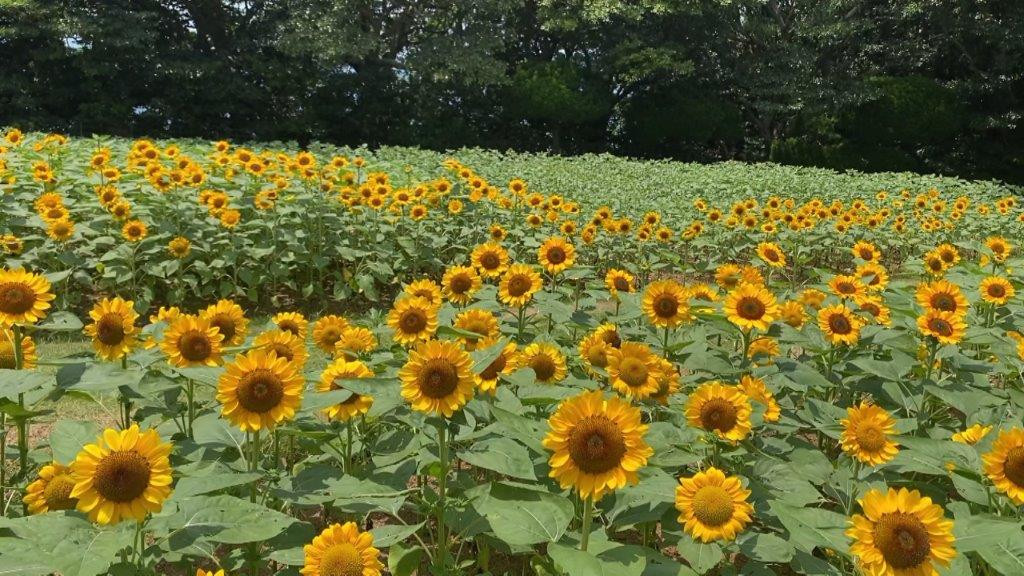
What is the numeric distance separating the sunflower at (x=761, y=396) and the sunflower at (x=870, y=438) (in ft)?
0.67

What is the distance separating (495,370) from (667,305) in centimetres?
85

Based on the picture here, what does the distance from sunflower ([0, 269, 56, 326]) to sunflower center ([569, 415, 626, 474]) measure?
1.42 m

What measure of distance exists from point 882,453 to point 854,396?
1.15 metres

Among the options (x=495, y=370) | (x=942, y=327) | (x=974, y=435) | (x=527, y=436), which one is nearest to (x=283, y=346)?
(x=495, y=370)

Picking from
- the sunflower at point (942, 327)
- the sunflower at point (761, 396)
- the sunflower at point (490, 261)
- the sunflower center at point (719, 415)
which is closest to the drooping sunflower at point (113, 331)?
the sunflower at point (490, 261)

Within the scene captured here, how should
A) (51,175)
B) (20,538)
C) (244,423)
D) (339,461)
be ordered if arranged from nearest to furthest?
1. (20,538)
2. (244,423)
3. (339,461)
4. (51,175)

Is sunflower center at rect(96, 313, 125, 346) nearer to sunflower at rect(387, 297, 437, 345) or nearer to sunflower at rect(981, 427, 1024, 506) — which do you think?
sunflower at rect(387, 297, 437, 345)

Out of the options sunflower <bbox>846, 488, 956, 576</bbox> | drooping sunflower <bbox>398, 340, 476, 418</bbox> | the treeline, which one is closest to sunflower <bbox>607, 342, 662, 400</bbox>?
drooping sunflower <bbox>398, 340, 476, 418</bbox>

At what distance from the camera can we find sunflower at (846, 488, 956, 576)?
1.39 metres

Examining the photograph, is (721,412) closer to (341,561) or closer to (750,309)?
(750,309)

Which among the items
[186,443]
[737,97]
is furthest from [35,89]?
[186,443]

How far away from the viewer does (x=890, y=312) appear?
3295 millimetres

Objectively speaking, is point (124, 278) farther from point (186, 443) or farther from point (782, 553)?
point (782, 553)

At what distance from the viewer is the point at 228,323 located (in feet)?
7.36
